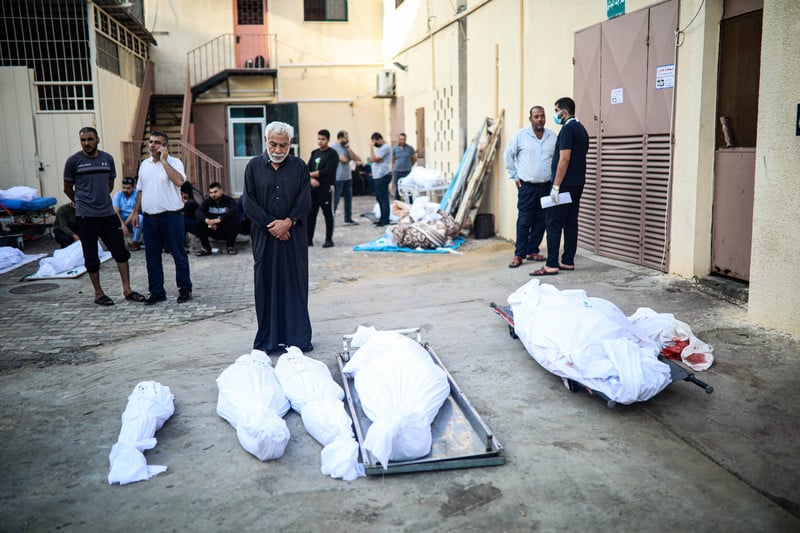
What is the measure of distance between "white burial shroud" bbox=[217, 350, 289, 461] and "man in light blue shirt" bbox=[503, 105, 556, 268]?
14.9 ft

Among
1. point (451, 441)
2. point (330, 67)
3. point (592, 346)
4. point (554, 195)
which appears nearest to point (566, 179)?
point (554, 195)

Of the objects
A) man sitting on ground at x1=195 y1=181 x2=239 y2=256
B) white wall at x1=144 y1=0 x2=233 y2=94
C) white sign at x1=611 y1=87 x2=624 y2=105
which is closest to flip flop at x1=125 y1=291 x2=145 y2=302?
man sitting on ground at x1=195 y1=181 x2=239 y2=256

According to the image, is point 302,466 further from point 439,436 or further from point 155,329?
point 155,329

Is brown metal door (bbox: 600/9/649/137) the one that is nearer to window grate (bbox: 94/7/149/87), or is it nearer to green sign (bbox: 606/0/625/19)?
green sign (bbox: 606/0/625/19)

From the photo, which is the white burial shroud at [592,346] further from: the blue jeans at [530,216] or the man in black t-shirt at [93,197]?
the man in black t-shirt at [93,197]

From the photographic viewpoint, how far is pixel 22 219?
38.8 feet

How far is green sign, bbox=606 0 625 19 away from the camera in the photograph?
7.73 metres

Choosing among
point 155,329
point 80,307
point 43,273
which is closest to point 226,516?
point 155,329

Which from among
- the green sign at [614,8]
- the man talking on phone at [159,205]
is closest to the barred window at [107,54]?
the man talking on phone at [159,205]

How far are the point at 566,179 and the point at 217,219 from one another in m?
5.49

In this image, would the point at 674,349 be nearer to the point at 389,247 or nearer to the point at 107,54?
the point at 389,247

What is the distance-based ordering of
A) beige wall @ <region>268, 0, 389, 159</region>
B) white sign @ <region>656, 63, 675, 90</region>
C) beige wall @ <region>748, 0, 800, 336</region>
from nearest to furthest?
1. beige wall @ <region>748, 0, 800, 336</region>
2. white sign @ <region>656, 63, 675, 90</region>
3. beige wall @ <region>268, 0, 389, 159</region>

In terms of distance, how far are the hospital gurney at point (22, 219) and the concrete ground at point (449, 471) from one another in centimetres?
521

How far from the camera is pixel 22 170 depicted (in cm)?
1395
